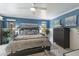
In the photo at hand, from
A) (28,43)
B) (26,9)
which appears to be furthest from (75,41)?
(26,9)

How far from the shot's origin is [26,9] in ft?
4.23

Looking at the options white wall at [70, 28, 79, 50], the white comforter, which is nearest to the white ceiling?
the white comforter

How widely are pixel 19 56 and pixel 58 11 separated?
1.04m

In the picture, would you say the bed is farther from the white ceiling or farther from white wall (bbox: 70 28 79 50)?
white wall (bbox: 70 28 79 50)

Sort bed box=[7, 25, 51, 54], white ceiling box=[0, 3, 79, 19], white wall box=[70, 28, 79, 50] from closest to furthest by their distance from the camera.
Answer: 1. white ceiling box=[0, 3, 79, 19]
2. bed box=[7, 25, 51, 54]
3. white wall box=[70, 28, 79, 50]

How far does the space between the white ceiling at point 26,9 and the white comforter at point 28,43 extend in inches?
15.7

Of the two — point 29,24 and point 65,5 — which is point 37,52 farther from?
point 65,5

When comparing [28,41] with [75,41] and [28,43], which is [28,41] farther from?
[75,41]

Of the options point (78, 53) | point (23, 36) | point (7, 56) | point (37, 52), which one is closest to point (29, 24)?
point (23, 36)

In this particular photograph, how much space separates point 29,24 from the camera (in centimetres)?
139

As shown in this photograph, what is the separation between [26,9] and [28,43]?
2.02 feet

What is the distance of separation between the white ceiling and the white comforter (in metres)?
0.40

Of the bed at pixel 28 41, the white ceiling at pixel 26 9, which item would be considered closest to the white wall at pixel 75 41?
the bed at pixel 28 41

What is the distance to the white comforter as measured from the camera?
1.39 meters
